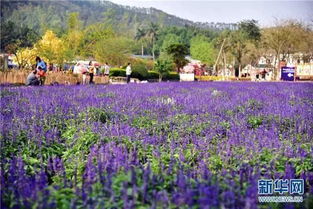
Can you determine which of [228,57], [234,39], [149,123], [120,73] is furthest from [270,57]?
[149,123]

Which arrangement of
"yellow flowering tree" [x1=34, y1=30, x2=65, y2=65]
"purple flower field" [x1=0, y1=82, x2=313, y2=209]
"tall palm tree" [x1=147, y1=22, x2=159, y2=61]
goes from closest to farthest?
"purple flower field" [x1=0, y1=82, x2=313, y2=209] < "yellow flowering tree" [x1=34, y1=30, x2=65, y2=65] < "tall palm tree" [x1=147, y1=22, x2=159, y2=61]

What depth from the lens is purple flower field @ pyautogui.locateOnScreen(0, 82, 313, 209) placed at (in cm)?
267

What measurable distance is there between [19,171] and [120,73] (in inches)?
1701

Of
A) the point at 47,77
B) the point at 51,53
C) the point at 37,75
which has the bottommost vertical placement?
the point at 47,77

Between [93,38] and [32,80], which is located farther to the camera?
[93,38]

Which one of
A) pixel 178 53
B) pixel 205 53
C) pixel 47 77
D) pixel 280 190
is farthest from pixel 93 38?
pixel 280 190

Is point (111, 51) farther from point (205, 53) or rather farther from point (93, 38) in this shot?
point (205, 53)

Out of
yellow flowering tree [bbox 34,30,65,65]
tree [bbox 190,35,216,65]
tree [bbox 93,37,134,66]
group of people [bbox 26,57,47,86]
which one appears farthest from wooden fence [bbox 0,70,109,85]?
tree [bbox 190,35,216,65]

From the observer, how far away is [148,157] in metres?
4.77

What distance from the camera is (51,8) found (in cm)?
19650

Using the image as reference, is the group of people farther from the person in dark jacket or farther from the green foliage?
the green foliage

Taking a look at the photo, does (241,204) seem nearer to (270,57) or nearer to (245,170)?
(245,170)

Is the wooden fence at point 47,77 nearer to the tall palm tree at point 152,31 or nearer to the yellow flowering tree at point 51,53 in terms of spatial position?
the yellow flowering tree at point 51,53

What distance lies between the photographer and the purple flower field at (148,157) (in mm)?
2668
